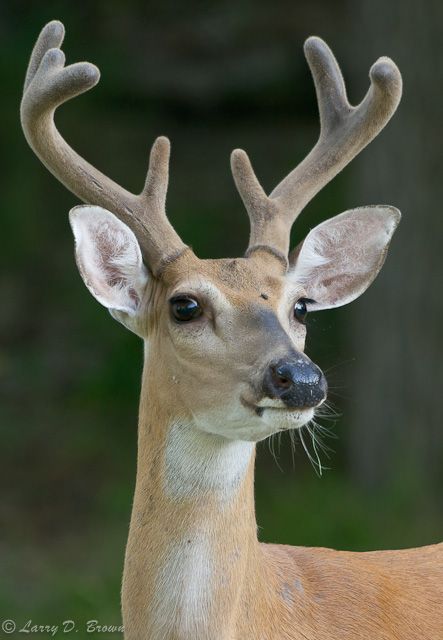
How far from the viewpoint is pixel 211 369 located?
177 inches

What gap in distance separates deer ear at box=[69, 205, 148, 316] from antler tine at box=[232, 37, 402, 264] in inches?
17.2

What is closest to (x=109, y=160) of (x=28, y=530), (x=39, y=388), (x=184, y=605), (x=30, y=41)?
(x=30, y=41)

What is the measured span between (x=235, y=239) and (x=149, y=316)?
7.45 m

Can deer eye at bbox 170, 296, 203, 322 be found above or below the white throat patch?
above

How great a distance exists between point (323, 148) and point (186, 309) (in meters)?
1.07

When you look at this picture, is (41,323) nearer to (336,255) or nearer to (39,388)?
(39,388)

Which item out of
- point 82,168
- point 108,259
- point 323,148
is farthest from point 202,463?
point 323,148

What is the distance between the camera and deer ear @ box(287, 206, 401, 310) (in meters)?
5.13

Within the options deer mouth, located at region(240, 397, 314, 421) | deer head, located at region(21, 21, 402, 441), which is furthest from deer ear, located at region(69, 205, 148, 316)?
deer mouth, located at region(240, 397, 314, 421)

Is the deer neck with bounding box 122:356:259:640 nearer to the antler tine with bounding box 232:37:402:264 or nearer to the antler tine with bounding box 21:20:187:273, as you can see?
the antler tine with bounding box 21:20:187:273

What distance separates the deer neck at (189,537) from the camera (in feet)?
14.8

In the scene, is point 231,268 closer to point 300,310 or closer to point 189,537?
point 300,310

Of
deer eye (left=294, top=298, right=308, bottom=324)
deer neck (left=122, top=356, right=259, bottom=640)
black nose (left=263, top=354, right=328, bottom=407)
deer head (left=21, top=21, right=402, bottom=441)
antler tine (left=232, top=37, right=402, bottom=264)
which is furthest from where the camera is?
antler tine (left=232, top=37, right=402, bottom=264)

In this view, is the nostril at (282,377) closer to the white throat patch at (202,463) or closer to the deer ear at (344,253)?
the white throat patch at (202,463)
